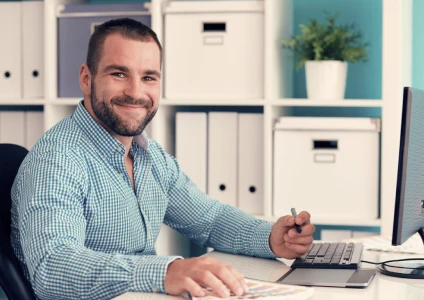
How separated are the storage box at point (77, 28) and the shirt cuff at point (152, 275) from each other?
1.73 m

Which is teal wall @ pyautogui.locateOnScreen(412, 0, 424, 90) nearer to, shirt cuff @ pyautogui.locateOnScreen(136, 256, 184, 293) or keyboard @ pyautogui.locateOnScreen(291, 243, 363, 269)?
keyboard @ pyautogui.locateOnScreen(291, 243, 363, 269)

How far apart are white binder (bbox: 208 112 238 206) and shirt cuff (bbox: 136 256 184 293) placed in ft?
5.07

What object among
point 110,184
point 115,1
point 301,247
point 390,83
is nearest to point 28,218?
point 110,184

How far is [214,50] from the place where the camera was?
111 inches

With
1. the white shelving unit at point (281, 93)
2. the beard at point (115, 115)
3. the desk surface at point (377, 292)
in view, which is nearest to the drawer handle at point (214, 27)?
the white shelving unit at point (281, 93)

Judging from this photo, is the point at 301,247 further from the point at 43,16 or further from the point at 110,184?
the point at 43,16

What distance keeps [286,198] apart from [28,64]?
3.79 ft

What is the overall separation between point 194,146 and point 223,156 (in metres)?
0.12

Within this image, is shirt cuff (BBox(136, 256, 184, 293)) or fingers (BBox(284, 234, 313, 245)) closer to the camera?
shirt cuff (BBox(136, 256, 184, 293))

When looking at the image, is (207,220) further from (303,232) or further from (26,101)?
(26,101)

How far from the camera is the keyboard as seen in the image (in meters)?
1.54

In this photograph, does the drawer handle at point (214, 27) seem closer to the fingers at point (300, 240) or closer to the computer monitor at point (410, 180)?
the fingers at point (300, 240)

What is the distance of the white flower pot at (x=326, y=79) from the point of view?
2.74m

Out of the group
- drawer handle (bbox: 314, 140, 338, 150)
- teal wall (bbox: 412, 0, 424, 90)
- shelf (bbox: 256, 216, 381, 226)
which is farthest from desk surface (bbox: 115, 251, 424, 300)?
teal wall (bbox: 412, 0, 424, 90)
